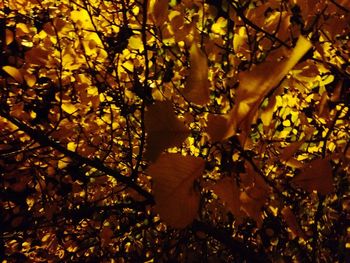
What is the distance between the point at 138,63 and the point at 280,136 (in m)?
1.32

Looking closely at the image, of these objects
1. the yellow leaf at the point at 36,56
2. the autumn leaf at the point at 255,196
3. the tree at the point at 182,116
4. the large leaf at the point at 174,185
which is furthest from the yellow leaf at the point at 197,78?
the yellow leaf at the point at 36,56

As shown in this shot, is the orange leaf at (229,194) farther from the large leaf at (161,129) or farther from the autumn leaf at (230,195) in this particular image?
the large leaf at (161,129)

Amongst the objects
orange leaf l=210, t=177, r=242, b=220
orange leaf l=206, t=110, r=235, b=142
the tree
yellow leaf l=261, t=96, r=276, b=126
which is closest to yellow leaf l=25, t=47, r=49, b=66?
the tree

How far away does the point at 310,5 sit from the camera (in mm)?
1334

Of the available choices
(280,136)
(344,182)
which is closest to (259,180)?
(280,136)

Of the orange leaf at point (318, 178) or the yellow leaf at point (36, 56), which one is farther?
the yellow leaf at point (36, 56)

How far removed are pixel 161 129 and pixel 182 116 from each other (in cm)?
246

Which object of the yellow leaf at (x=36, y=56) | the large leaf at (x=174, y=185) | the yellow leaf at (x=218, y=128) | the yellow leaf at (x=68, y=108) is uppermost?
the yellow leaf at (x=218, y=128)

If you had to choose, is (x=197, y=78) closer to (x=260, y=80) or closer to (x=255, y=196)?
(x=260, y=80)

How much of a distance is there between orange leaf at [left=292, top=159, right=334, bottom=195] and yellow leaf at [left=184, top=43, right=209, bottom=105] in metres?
0.33

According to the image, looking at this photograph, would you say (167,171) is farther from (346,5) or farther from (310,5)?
(310,5)

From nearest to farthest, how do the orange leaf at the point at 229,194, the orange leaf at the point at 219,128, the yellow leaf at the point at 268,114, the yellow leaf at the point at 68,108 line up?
the orange leaf at the point at 219,128 → the orange leaf at the point at 229,194 → the yellow leaf at the point at 268,114 → the yellow leaf at the point at 68,108

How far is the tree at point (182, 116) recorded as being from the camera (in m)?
0.54

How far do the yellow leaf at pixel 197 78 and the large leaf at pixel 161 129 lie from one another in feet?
0.18
